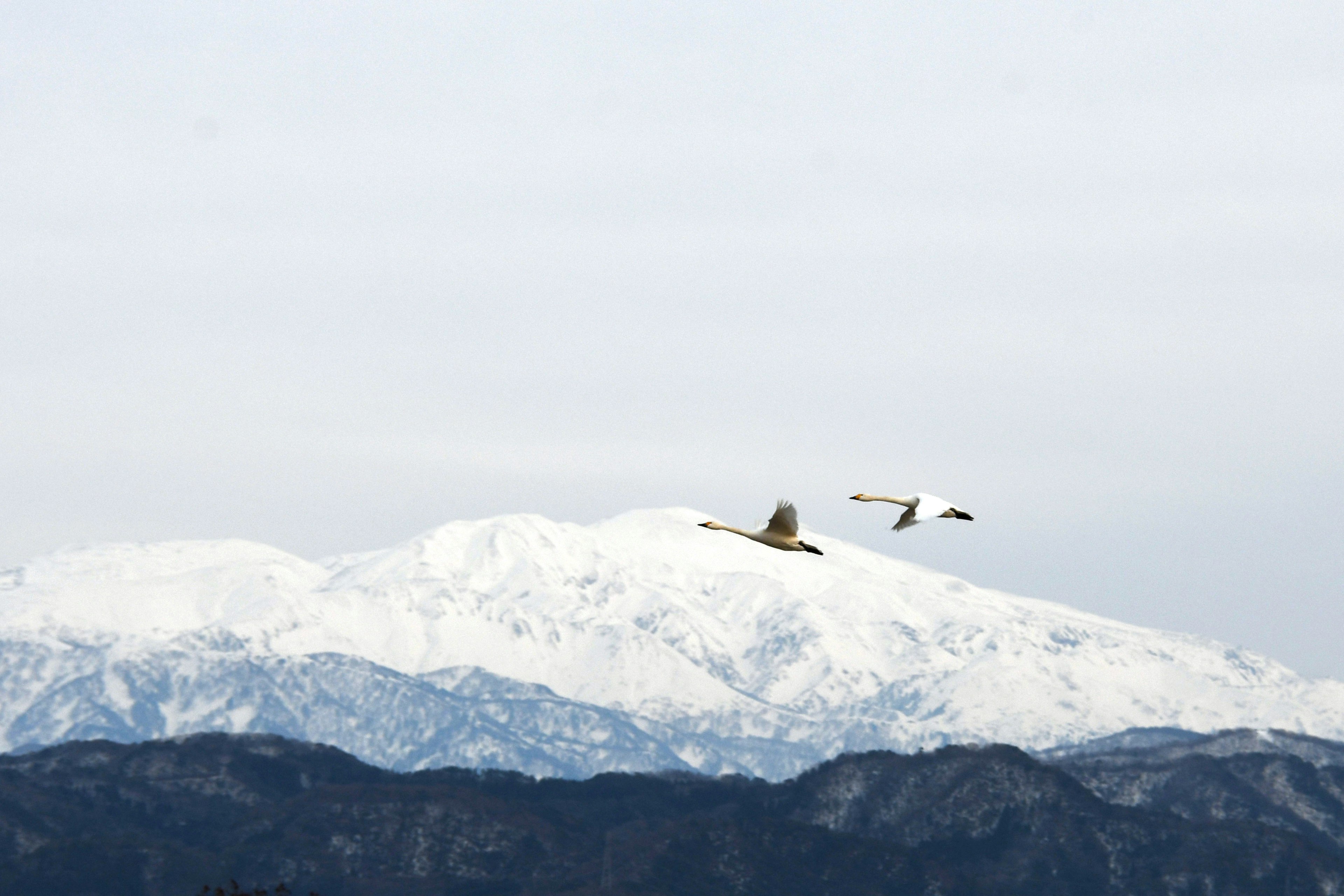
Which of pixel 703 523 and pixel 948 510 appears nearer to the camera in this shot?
pixel 948 510

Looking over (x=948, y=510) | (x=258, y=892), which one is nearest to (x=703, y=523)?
(x=948, y=510)

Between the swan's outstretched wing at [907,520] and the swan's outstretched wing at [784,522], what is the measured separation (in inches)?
149

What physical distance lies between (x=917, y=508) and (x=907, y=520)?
3.07ft

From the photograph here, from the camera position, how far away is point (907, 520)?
6750cm

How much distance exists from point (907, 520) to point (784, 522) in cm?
475

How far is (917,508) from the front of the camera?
66.8 metres

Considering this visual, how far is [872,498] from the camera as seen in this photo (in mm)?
66375

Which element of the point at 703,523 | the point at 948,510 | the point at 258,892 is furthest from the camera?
the point at 258,892

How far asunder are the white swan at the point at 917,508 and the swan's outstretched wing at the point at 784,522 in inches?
119

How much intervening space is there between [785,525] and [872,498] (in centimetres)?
427

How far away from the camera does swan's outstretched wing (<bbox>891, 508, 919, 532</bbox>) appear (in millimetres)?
67062

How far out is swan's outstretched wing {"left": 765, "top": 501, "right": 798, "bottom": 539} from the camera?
226 ft

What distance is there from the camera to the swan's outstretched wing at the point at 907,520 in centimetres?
6706

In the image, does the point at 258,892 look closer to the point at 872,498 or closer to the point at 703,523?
the point at 703,523
